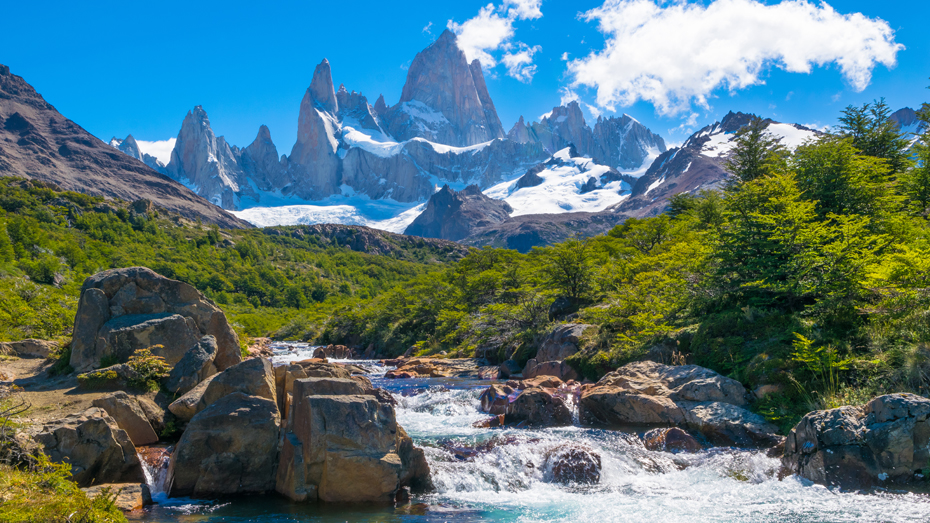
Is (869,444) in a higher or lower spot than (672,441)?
higher

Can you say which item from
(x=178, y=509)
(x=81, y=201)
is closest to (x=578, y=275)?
(x=178, y=509)

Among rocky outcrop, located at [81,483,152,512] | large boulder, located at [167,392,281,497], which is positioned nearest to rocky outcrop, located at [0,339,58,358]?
rocky outcrop, located at [81,483,152,512]

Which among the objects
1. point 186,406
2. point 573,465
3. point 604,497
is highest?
point 186,406

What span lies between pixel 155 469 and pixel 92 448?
1400mm

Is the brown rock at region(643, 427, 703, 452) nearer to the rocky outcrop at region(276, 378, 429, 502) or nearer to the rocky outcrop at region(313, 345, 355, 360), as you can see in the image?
the rocky outcrop at region(276, 378, 429, 502)

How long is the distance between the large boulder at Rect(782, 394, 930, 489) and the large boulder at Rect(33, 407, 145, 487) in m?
14.5

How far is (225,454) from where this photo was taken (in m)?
10.1

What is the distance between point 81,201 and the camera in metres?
94.0

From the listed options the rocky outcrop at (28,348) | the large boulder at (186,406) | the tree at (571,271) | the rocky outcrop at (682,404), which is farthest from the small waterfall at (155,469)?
the tree at (571,271)

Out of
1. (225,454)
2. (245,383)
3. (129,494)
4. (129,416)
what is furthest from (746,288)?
(129,416)

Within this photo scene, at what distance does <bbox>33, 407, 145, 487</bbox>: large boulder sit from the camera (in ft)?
30.1

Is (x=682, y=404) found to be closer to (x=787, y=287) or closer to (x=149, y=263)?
(x=787, y=287)

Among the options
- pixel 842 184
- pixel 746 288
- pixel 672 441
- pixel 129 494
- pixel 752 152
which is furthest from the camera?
pixel 752 152

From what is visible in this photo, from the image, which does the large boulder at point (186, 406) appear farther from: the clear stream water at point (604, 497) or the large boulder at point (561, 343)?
the large boulder at point (561, 343)
